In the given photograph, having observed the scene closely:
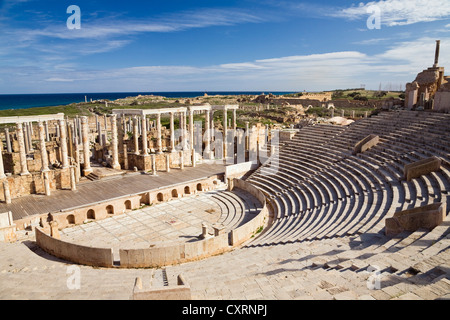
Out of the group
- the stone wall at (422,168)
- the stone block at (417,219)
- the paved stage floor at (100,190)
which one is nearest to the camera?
the stone block at (417,219)

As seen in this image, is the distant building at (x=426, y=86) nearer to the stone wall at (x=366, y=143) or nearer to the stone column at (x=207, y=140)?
the stone wall at (x=366, y=143)

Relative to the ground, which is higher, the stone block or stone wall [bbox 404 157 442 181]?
A: stone wall [bbox 404 157 442 181]

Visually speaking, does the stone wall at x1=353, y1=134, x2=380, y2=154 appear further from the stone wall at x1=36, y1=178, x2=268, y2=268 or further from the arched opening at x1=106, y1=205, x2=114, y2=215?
the arched opening at x1=106, y1=205, x2=114, y2=215

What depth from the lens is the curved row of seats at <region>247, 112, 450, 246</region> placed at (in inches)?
501

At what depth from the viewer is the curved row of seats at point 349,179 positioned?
41.8 ft

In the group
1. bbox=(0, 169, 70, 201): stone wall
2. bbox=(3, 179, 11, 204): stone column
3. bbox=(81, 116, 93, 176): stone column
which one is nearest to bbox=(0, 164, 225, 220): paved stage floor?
bbox=(3, 179, 11, 204): stone column

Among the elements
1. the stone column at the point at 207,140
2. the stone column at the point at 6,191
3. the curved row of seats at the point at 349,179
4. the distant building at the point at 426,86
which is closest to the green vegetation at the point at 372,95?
the distant building at the point at 426,86

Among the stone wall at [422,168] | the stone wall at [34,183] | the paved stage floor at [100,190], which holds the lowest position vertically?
the paved stage floor at [100,190]

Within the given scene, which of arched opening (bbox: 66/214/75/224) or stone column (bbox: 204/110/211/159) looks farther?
stone column (bbox: 204/110/211/159)

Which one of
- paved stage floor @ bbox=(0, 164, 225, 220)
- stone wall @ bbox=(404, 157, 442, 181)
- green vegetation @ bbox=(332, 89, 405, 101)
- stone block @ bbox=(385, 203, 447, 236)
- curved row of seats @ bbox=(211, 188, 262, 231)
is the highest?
green vegetation @ bbox=(332, 89, 405, 101)

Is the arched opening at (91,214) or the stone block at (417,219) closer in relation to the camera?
the stone block at (417,219)

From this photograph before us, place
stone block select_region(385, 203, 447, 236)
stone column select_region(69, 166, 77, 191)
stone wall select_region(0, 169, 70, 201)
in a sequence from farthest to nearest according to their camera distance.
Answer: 1. stone column select_region(69, 166, 77, 191)
2. stone wall select_region(0, 169, 70, 201)
3. stone block select_region(385, 203, 447, 236)

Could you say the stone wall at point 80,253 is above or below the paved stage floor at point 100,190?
below

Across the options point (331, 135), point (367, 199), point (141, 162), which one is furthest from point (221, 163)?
Result: point (367, 199)
